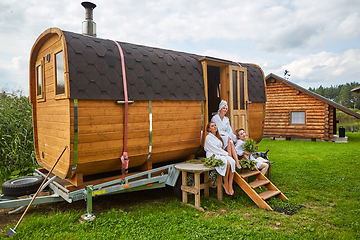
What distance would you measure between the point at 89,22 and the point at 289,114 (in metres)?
14.8

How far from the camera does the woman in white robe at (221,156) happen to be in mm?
5324

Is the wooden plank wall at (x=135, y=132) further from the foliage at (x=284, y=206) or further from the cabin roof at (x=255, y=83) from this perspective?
the cabin roof at (x=255, y=83)

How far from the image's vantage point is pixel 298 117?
16.9 m

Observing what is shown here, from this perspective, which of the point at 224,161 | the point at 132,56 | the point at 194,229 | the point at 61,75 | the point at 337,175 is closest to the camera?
the point at 194,229

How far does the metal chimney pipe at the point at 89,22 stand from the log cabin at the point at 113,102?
5 centimetres

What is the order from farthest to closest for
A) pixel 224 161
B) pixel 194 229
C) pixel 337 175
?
pixel 337 175, pixel 224 161, pixel 194 229

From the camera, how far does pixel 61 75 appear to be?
14.9 ft

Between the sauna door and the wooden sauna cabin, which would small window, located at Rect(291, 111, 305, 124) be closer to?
the sauna door

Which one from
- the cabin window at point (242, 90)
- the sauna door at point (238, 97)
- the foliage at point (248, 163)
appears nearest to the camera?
the foliage at point (248, 163)


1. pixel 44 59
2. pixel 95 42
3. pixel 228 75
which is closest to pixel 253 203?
pixel 228 75

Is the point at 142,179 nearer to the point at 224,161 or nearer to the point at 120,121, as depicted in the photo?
A: the point at 120,121

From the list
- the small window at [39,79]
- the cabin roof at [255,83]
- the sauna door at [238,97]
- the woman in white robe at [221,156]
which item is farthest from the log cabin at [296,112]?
the small window at [39,79]

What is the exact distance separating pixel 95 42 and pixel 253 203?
4.50m

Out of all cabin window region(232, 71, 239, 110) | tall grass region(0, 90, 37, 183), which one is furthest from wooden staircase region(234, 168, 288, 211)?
tall grass region(0, 90, 37, 183)
